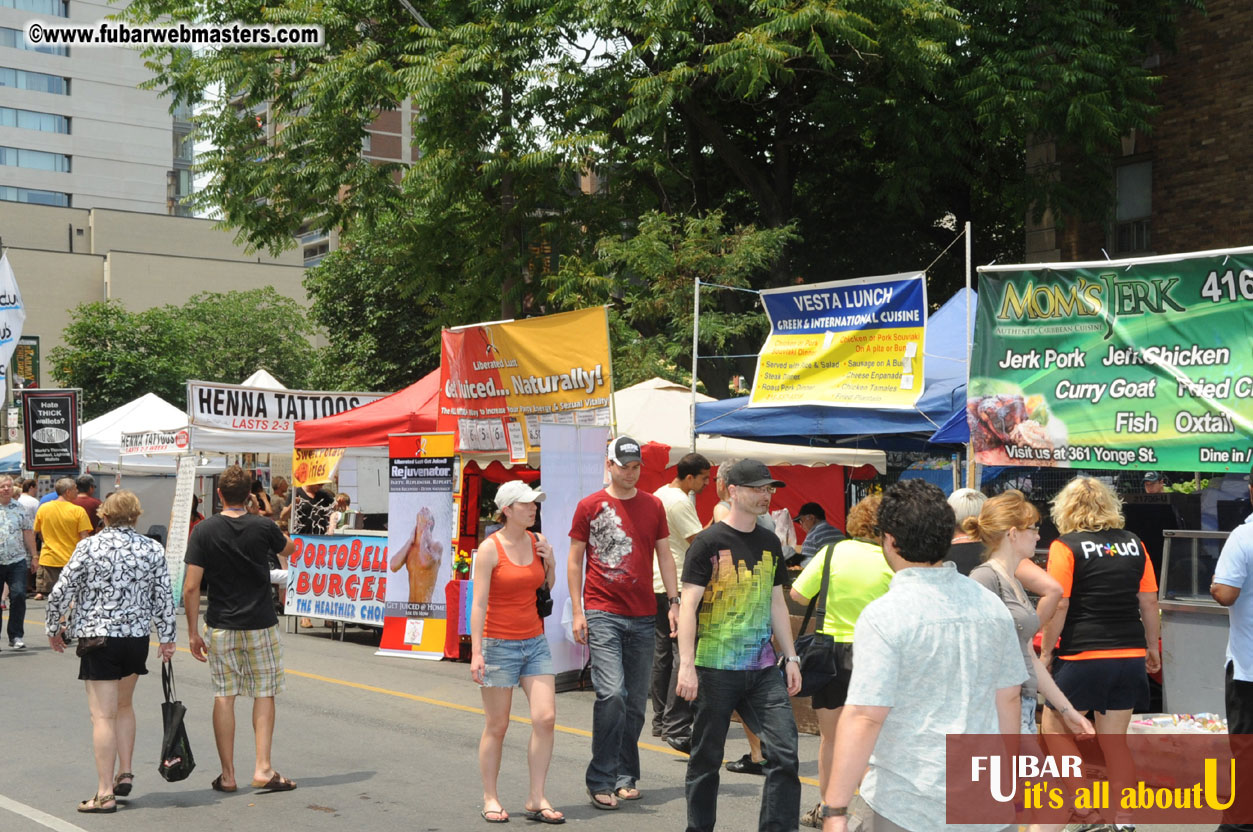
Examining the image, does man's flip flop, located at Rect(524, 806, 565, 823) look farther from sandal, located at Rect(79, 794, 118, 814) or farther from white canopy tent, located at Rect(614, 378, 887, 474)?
white canopy tent, located at Rect(614, 378, 887, 474)

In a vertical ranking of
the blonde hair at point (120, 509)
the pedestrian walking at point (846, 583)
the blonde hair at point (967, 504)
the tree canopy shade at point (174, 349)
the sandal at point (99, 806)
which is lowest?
the sandal at point (99, 806)

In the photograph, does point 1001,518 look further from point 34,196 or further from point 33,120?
point 34,196

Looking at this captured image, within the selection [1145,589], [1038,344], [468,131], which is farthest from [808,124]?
[1145,589]

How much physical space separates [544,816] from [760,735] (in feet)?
4.84

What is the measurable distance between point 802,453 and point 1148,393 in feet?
20.6

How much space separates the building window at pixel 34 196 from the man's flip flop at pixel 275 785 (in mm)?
89001

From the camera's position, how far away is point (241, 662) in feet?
24.0

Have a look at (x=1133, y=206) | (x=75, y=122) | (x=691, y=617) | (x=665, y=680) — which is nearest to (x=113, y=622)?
(x=691, y=617)

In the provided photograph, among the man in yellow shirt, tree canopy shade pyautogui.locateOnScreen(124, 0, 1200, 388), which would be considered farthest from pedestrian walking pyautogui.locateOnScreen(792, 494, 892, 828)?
tree canopy shade pyautogui.locateOnScreen(124, 0, 1200, 388)

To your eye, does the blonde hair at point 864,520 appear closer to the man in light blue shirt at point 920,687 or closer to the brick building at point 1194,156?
the man in light blue shirt at point 920,687

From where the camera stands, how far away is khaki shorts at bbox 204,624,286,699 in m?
7.28

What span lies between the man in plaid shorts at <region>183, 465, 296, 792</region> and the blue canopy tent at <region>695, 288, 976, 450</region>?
18.7 ft

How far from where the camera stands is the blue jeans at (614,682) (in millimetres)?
6910

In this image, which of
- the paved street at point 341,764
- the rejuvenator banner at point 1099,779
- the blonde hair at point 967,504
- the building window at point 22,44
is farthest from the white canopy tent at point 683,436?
the building window at point 22,44
